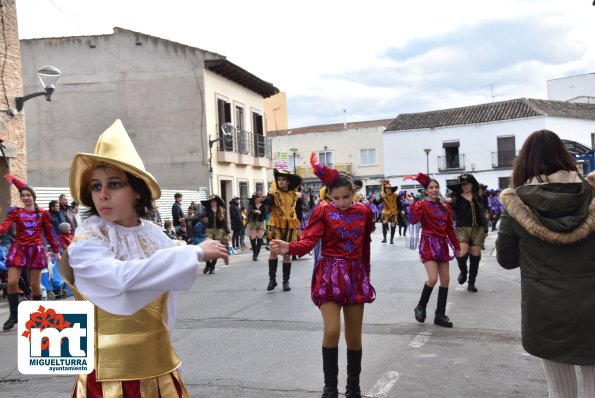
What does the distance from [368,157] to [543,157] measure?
53176mm

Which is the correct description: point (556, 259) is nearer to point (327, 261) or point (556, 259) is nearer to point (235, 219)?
point (327, 261)

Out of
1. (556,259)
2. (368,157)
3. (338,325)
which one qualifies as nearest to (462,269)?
(338,325)

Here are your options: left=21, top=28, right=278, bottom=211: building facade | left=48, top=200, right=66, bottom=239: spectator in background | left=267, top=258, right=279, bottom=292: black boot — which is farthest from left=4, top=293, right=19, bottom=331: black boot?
left=21, top=28, right=278, bottom=211: building facade

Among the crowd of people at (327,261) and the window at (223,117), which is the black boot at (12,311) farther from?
the window at (223,117)

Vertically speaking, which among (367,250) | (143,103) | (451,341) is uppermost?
(143,103)

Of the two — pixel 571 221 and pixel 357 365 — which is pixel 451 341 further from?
pixel 571 221

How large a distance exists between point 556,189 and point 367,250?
6.80 feet

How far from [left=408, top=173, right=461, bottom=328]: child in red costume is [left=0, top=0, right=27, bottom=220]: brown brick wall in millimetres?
9691

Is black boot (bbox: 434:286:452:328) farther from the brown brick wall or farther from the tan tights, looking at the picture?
the brown brick wall

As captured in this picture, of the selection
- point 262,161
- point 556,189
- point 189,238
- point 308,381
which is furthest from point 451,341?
point 262,161

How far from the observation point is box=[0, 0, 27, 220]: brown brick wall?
13.2 metres

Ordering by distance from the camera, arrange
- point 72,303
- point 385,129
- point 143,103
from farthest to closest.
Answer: point 385,129, point 143,103, point 72,303

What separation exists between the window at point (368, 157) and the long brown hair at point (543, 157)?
52.9 metres

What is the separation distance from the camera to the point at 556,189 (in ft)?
10.4
